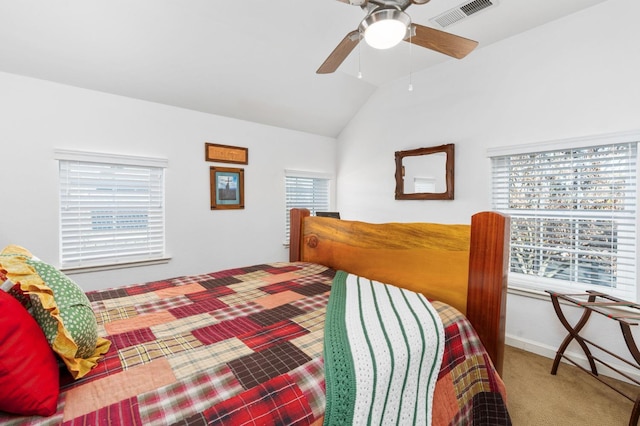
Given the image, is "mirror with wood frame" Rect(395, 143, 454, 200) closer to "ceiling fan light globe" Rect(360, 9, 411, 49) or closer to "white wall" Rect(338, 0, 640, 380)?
"white wall" Rect(338, 0, 640, 380)

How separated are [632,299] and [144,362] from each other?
304cm

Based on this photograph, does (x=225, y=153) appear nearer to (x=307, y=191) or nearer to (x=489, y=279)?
(x=307, y=191)

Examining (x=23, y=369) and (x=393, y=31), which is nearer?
(x=23, y=369)

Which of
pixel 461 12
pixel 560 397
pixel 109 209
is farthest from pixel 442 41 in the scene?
pixel 109 209

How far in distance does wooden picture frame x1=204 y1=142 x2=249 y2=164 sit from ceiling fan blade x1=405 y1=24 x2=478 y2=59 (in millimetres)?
2311

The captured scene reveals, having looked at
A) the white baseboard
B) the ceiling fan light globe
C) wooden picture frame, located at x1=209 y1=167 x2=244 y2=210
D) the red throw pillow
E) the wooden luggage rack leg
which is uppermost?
the ceiling fan light globe

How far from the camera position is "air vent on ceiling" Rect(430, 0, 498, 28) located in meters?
2.21

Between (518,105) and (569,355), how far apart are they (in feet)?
6.87

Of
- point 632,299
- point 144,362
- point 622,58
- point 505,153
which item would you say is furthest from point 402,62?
point 144,362

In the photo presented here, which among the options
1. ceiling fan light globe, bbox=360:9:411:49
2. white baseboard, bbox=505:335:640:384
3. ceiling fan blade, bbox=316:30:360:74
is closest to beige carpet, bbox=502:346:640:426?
white baseboard, bbox=505:335:640:384

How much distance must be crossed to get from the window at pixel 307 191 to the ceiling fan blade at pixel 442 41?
2.45m

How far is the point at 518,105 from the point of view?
2.61m

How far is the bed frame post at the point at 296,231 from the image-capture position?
2.38 meters

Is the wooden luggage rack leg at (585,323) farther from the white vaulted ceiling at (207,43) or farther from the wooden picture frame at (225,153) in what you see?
the wooden picture frame at (225,153)
